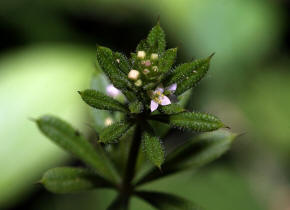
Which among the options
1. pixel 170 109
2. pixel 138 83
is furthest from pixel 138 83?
pixel 170 109

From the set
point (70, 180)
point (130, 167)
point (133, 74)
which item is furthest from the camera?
point (70, 180)

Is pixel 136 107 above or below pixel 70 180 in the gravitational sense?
above

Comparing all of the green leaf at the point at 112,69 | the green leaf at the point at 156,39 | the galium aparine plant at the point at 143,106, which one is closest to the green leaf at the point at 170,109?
the galium aparine plant at the point at 143,106

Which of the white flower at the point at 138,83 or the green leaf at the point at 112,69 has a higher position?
the green leaf at the point at 112,69

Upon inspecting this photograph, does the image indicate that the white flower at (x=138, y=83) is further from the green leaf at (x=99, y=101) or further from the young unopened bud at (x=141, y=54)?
the green leaf at (x=99, y=101)

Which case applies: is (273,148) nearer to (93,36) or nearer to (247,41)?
(247,41)

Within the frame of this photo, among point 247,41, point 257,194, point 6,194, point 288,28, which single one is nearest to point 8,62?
point 6,194

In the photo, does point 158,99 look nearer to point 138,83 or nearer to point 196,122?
point 138,83
